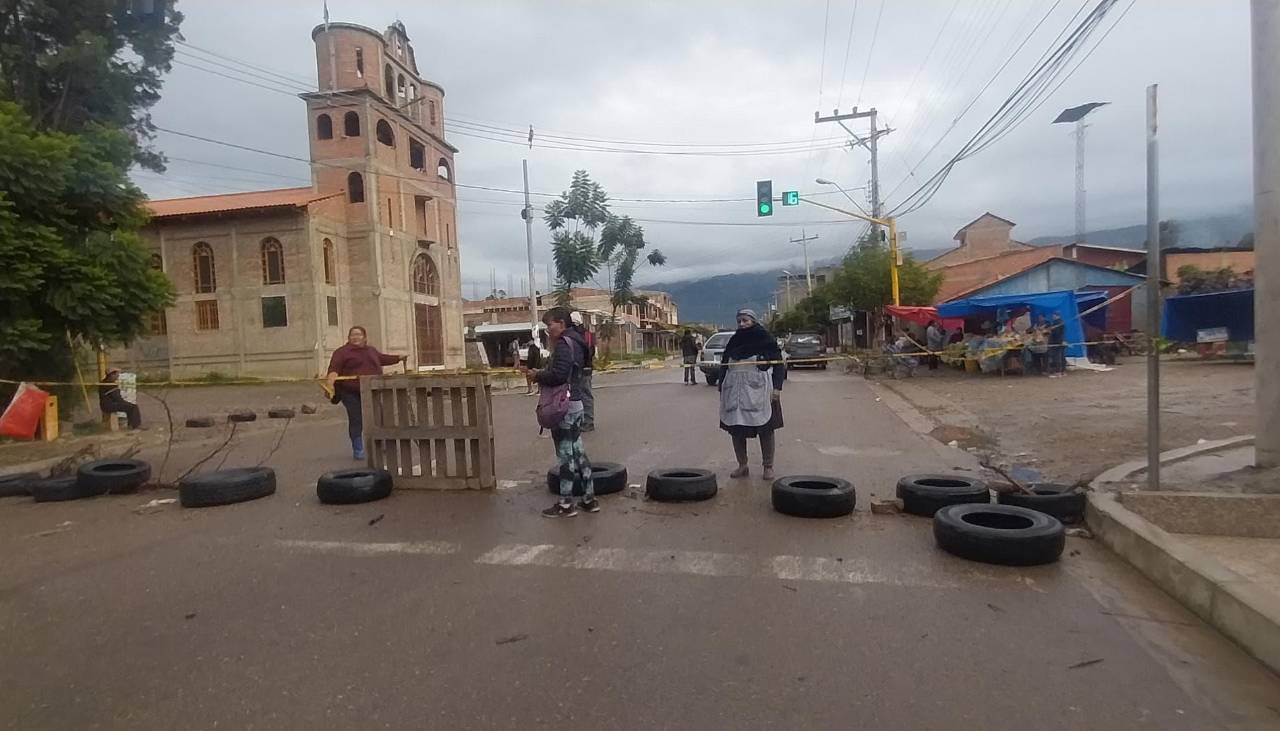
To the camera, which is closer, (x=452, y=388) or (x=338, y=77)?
(x=452, y=388)

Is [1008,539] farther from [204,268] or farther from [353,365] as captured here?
[204,268]

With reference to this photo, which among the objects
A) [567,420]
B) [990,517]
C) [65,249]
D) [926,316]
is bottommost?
[990,517]

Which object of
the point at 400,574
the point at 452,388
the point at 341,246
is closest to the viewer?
the point at 400,574

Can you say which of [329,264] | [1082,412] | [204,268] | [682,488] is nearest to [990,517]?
[682,488]

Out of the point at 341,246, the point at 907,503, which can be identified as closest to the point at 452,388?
the point at 907,503

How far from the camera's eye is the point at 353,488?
24.4 feet

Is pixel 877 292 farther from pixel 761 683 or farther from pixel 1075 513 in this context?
pixel 761 683

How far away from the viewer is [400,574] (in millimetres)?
5234

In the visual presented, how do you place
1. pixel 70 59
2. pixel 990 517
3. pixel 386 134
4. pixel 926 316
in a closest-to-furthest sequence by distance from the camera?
pixel 990 517, pixel 70 59, pixel 926 316, pixel 386 134

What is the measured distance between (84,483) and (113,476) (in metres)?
0.28

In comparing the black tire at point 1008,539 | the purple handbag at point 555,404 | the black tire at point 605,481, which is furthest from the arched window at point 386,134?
the black tire at point 1008,539

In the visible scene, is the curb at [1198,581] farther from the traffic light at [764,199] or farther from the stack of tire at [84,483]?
the traffic light at [764,199]

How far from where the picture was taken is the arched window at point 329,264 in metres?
35.5

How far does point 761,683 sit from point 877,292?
108ft
